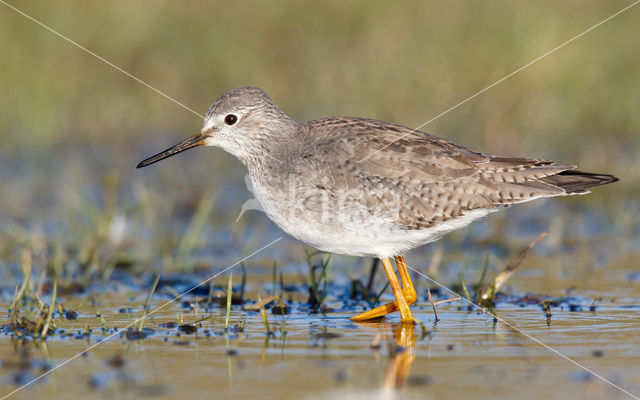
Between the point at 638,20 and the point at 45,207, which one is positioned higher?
the point at 638,20

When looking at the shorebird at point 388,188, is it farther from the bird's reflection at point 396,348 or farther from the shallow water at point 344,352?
the shallow water at point 344,352

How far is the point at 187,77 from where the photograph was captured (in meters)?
15.5

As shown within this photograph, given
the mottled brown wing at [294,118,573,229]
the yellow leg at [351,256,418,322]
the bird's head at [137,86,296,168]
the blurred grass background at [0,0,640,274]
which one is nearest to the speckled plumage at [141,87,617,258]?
the mottled brown wing at [294,118,573,229]

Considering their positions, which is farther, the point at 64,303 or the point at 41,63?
the point at 41,63

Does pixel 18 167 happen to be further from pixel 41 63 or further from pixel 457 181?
pixel 457 181

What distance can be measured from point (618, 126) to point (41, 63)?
896 cm

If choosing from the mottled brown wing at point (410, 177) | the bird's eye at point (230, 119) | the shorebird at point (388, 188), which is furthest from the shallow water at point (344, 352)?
the bird's eye at point (230, 119)

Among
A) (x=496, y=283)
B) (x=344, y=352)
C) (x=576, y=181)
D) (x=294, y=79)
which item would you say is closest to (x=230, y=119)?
(x=496, y=283)

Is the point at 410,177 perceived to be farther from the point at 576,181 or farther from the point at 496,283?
the point at 576,181

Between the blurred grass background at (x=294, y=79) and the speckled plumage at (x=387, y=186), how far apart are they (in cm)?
456

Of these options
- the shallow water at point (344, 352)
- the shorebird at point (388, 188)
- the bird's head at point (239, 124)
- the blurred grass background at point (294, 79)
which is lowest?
the shallow water at point (344, 352)

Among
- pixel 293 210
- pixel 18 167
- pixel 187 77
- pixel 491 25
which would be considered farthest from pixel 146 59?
pixel 293 210

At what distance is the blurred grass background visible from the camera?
42.8 feet

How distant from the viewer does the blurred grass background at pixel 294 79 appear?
1305 cm
